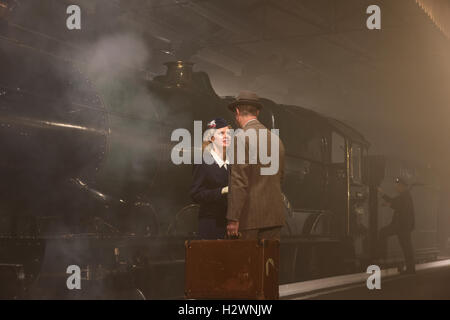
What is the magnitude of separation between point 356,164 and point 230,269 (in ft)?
28.4

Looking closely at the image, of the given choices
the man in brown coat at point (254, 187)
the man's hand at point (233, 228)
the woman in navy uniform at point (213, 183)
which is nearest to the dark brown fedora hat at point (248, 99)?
the man in brown coat at point (254, 187)

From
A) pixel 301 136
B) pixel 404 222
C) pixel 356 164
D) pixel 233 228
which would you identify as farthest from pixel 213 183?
pixel 404 222

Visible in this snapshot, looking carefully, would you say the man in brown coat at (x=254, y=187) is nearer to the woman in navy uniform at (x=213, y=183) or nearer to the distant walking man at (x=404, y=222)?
the woman in navy uniform at (x=213, y=183)

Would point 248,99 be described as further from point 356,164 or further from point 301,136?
point 356,164

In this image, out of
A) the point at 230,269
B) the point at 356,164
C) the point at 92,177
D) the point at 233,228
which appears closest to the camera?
the point at 230,269

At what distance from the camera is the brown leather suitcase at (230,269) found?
14.5 ft

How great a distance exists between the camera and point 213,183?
5.08m

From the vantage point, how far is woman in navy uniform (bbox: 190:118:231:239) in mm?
5023

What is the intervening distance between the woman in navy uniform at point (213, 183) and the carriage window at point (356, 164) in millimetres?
7496

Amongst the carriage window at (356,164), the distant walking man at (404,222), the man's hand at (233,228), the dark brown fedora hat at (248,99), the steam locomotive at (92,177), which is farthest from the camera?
the distant walking man at (404,222)

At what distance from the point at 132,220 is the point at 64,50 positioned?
1.77 metres

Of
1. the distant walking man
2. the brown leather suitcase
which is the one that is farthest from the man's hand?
the distant walking man

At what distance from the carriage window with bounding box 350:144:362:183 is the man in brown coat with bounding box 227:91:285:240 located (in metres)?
7.69
